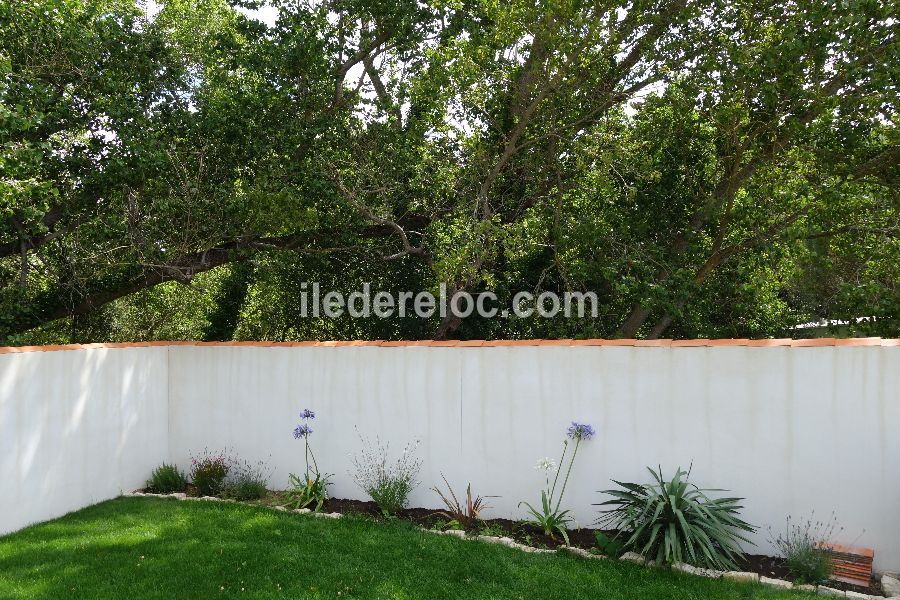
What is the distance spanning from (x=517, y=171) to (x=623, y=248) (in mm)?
2166

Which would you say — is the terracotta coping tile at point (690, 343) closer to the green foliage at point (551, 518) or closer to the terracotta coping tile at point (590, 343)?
the terracotta coping tile at point (590, 343)

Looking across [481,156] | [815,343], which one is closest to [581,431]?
[815,343]

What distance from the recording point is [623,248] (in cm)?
848

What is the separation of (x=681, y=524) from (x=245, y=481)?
4.67 meters

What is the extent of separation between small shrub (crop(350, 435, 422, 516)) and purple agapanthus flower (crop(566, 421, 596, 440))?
170 cm

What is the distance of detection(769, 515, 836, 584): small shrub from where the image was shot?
4.39 meters

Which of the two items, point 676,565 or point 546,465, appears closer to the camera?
point 676,565

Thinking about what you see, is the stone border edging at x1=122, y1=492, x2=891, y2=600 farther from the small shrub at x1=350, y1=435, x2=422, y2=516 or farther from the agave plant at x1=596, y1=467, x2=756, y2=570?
the small shrub at x1=350, y1=435, x2=422, y2=516

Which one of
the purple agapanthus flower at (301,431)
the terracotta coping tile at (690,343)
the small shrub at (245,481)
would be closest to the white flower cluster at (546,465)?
the terracotta coping tile at (690,343)

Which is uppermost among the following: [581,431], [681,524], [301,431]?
[581,431]

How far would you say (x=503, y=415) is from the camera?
597 cm

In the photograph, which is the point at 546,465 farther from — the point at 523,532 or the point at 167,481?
the point at 167,481

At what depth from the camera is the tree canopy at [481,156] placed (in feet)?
24.2

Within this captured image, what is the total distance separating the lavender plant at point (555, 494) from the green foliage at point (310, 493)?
7.16ft
